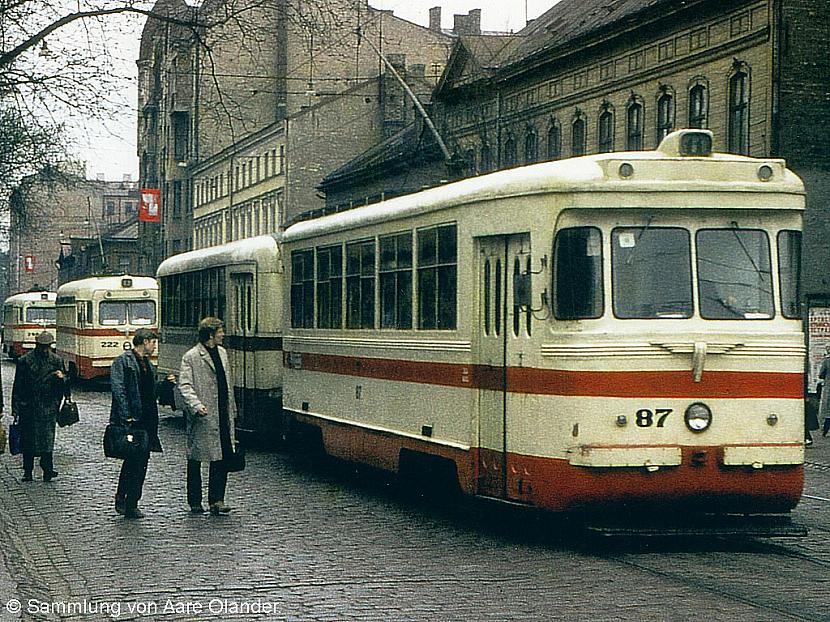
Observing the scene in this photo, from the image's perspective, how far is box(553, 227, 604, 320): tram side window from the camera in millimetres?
12016

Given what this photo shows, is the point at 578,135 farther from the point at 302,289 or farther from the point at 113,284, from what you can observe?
the point at 302,289

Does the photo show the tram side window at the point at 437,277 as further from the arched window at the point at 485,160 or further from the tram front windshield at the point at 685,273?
the arched window at the point at 485,160

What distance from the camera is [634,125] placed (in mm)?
40312

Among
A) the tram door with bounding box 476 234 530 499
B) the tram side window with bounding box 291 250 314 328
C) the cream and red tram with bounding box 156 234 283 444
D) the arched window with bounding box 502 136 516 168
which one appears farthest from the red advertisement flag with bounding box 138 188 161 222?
the tram door with bounding box 476 234 530 499

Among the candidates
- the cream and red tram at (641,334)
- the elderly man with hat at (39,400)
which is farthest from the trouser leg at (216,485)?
the elderly man with hat at (39,400)

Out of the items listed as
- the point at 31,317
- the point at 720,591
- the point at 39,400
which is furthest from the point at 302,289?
the point at 31,317

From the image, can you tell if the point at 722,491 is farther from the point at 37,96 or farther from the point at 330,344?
the point at 37,96

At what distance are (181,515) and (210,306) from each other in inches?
404

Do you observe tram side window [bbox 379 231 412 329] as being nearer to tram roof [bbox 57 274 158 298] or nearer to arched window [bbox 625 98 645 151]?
tram roof [bbox 57 274 158 298]

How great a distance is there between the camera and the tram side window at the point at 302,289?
60.0 ft

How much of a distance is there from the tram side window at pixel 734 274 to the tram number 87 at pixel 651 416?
2.55 feet

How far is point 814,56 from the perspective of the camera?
3384 cm

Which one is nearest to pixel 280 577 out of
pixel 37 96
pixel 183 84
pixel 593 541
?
pixel 593 541

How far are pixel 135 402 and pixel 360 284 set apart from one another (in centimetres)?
285
